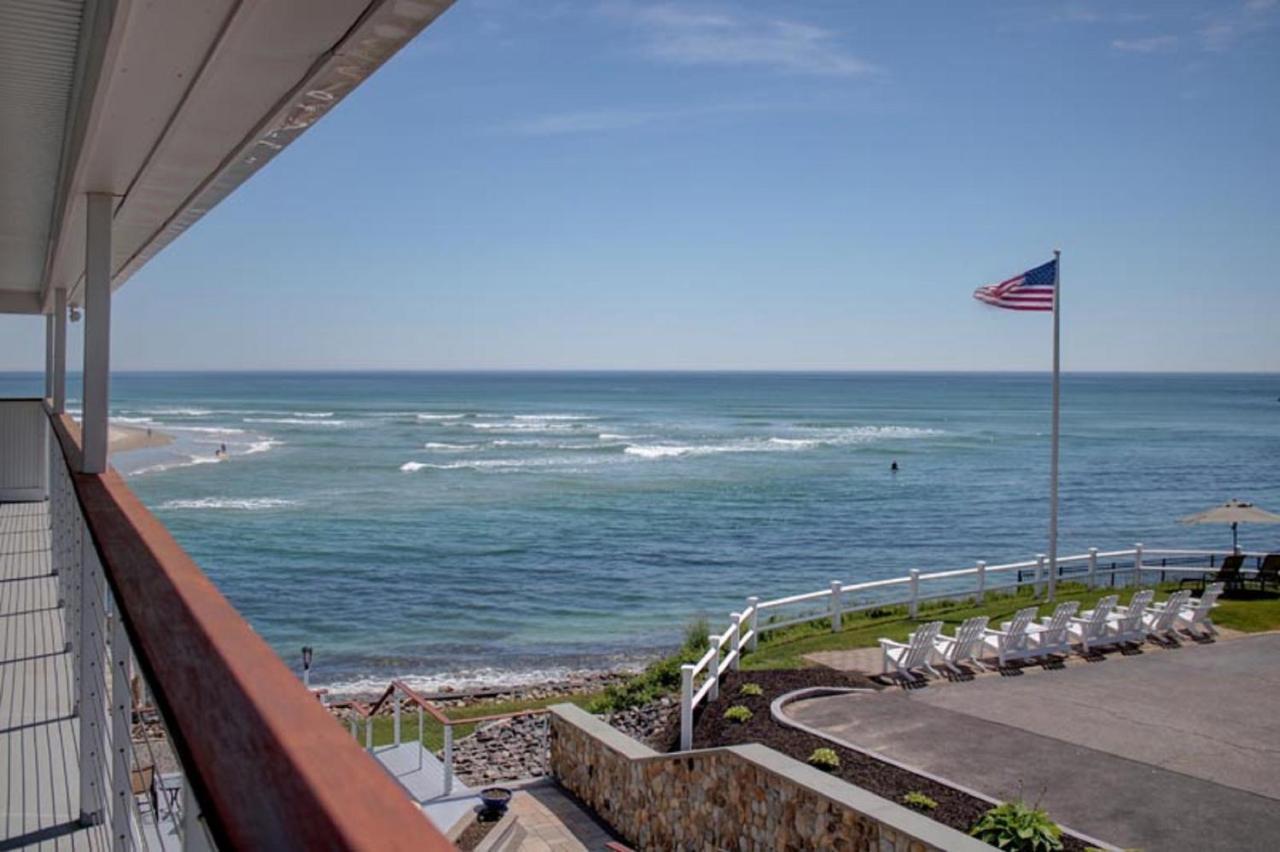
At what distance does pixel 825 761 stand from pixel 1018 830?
1.93 metres

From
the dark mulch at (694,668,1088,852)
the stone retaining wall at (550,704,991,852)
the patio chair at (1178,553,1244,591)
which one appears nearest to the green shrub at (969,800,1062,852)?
the dark mulch at (694,668,1088,852)

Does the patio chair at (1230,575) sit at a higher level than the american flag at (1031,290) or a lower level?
lower

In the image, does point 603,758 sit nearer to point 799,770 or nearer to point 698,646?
point 799,770

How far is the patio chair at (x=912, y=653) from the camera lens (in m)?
11.9

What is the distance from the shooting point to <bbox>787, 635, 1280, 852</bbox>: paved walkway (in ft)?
25.4

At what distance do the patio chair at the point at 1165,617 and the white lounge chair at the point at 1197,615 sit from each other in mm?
101

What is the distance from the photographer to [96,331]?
220 inches

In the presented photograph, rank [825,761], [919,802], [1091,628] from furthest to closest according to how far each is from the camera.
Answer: [1091,628], [825,761], [919,802]

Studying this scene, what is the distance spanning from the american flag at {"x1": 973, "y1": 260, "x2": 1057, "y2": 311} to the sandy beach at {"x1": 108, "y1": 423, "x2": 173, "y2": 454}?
4744 centimetres

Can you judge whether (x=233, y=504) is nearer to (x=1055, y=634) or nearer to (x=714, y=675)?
(x=714, y=675)

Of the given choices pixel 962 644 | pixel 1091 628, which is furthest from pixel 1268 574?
pixel 962 644

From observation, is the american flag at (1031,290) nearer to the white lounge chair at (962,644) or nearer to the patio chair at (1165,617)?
the patio chair at (1165,617)

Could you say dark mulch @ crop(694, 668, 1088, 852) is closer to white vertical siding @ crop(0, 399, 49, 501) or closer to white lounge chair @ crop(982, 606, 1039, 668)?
white lounge chair @ crop(982, 606, 1039, 668)

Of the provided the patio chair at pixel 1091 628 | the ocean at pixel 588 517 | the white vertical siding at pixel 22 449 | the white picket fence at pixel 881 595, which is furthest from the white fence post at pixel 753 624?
the white vertical siding at pixel 22 449
